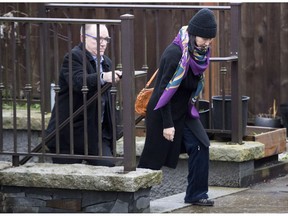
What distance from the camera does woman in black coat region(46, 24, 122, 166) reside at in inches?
323

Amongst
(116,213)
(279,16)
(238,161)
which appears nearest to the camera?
(116,213)

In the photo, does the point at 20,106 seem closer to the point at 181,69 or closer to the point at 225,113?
the point at 225,113

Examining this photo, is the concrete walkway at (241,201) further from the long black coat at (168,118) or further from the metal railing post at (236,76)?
the metal railing post at (236,76)

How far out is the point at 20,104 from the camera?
10.8 meters

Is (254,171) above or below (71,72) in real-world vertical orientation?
below

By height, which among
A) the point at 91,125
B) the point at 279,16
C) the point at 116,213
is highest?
the point at 279,16

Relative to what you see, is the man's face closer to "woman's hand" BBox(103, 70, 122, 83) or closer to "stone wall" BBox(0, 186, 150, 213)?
"woman's hand" BBox(103, 70, 122, 83)

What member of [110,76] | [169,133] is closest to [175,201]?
[169,133]

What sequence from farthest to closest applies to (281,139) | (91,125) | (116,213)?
(281,139) < (91,125) < (116,213)

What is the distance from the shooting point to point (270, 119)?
12.2 m

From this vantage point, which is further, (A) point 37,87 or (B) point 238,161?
(A) point 37,87

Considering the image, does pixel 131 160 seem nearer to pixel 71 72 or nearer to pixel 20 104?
pixel 71 72

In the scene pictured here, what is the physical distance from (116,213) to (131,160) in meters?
0.43

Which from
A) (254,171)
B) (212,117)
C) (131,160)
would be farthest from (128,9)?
(131,160)
